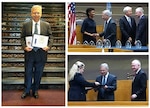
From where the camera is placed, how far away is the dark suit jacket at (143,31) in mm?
2199

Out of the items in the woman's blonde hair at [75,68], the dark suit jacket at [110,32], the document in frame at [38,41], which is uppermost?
the dark suit jacket at [110,32]

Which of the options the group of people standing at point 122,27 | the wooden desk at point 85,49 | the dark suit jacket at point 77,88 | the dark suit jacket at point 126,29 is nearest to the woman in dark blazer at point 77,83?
the dark suit jacket at point 77,88

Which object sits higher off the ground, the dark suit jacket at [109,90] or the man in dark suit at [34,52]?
the man in dark suit at [34,52]

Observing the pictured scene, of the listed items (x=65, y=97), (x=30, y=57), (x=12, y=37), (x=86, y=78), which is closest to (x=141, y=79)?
(x=86, y=78)

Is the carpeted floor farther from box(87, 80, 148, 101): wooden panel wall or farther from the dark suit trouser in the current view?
box(87, 80, 148, 101): wooden panel wall

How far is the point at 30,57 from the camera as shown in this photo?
7.11 feet

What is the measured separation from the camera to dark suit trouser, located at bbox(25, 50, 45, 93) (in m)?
2.17

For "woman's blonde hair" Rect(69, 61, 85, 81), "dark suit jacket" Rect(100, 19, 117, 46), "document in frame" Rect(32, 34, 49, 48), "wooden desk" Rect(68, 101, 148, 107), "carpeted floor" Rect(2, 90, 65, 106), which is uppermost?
"dark suit jacket" Rect(100, 19, 117, 46)

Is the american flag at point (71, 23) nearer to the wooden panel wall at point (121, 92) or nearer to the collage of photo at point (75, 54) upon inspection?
the collage of photo at point (75, 54)

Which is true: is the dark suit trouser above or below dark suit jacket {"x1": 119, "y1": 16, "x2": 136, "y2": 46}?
below

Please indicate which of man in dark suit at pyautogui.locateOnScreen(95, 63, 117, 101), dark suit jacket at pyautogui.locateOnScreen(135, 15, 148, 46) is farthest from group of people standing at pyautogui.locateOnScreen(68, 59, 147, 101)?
dark suit jacket at pyautogui.locateOnScreen(135, 15, 148, 46)

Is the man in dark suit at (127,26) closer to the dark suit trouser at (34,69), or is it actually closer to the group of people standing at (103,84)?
the group of people standing at (103,84)

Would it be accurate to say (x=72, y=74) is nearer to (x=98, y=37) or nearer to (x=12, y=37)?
(x=98, y=37)

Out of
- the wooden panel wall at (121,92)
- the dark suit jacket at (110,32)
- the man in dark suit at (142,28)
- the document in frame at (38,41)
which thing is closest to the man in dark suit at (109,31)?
the dark suit jacket at (110,32)
